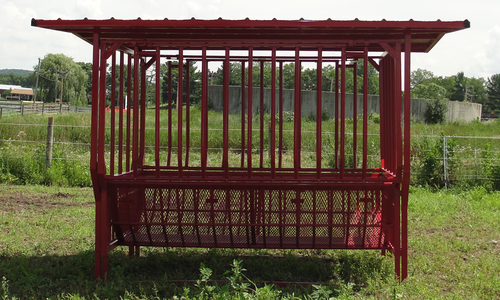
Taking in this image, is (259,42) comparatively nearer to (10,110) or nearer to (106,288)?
(106,288)

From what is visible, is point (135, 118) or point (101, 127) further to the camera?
point (135, 118)

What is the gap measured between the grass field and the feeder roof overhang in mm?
2439

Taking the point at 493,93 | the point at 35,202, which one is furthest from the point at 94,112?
the point at 493,93

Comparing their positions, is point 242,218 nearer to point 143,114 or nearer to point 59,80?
point 143,114

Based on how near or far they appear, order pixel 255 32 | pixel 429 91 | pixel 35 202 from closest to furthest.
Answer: pixel 255 32, pixel 35 202, pixel 429 91

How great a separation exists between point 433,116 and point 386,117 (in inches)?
1429

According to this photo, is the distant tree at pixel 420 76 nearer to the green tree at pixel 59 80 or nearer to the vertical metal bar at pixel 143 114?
the green tree at pixel 59 80

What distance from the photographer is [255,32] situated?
19.2 ft

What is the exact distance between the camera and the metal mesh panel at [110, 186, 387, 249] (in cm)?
614

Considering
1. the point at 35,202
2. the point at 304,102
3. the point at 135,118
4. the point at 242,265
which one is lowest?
the point at 242,265

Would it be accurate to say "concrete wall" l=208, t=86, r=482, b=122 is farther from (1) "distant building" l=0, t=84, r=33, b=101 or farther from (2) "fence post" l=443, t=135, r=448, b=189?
(1) "distant building" l=0, t=84, r=33, b=101

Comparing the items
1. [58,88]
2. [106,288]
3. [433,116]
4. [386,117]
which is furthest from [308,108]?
[58,88]

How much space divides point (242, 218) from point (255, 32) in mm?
2147

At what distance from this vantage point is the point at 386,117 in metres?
6.72
